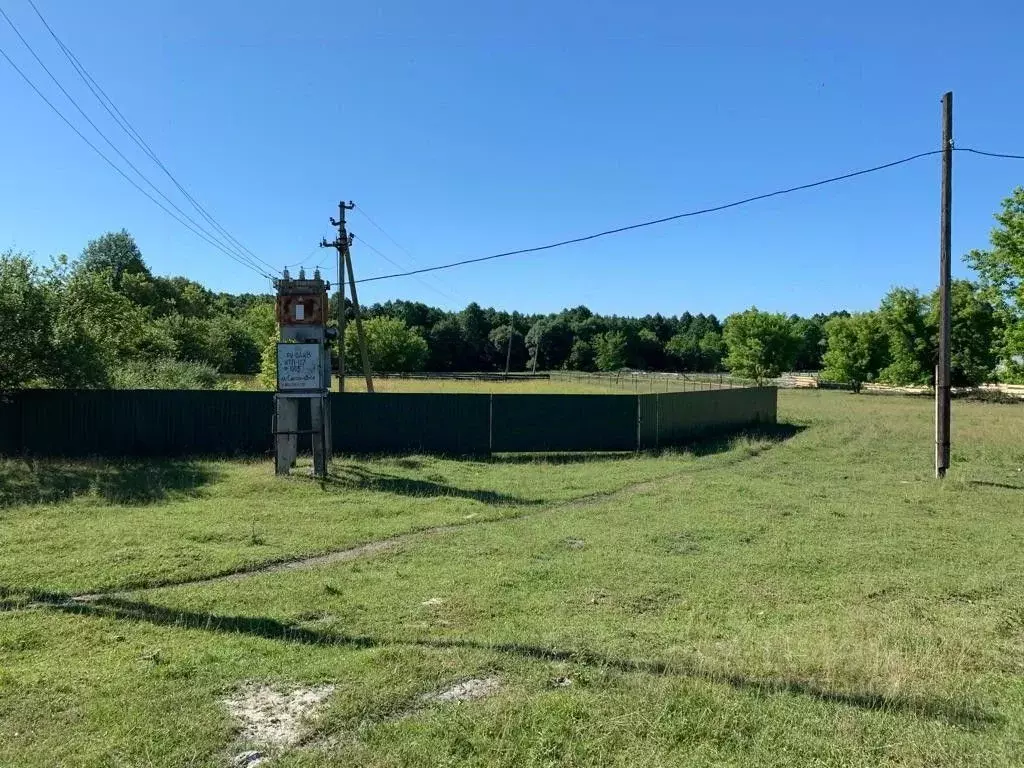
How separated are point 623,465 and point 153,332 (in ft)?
83.3

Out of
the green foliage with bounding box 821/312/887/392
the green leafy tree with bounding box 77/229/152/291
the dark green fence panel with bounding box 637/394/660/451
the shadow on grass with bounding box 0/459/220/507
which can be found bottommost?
the shadow on grass with bounding box 0/459/220/507

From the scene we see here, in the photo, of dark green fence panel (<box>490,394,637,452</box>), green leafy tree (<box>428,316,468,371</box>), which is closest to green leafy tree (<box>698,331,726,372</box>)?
green leafy tree (<box>428,316,468,371</box>)

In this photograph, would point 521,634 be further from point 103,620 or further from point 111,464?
point 111,464

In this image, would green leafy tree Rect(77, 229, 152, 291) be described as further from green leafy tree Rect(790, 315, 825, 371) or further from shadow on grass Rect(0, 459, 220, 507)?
green leafy tree Rect(790, 315, 825, 371)

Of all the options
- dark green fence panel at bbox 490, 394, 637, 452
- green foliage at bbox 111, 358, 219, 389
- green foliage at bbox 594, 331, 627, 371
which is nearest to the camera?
dark green fence panel at bbox 490, 394, 637, 452

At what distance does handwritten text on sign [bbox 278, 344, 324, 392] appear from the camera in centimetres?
1504

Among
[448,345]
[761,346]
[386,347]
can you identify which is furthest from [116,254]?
[761,346]

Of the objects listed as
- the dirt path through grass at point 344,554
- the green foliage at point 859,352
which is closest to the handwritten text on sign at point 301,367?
the dirt path through grass at point 344,554

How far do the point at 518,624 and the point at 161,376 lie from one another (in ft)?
73.4

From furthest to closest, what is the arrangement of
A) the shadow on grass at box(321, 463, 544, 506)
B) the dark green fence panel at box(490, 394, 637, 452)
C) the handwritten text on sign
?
the dark green fence panel at box(490, 394, 637, 452)
the handwritten text on sign
the shadow on grass at box(321, 463, 544, 506)

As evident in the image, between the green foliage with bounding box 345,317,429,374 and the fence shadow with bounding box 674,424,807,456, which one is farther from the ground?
the green foliage with bounding box 345,317,429,374

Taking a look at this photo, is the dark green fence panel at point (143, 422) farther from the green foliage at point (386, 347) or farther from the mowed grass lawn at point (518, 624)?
the green foliage at point (386, 347)

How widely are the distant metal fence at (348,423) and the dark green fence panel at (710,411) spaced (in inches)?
6.3

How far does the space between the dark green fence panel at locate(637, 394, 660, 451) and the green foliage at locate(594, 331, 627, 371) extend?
87248 mm
